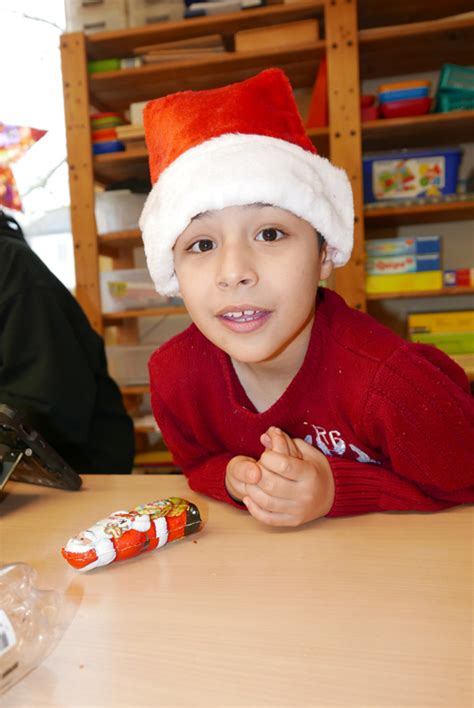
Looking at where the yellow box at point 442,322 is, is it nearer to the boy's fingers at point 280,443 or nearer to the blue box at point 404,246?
the blue box at point 404,246

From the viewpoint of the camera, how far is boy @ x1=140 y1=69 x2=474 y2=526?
0.59 metres

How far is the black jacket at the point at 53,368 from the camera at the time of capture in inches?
41.0

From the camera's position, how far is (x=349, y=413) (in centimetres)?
68

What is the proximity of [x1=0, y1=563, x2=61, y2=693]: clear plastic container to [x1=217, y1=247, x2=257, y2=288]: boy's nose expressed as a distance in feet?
1.06

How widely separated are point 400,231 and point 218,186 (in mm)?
2002

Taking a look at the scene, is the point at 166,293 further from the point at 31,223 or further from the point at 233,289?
→ the point at 31,223

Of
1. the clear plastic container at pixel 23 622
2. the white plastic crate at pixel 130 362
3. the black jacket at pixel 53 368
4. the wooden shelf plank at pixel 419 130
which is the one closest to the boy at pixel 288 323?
the clear plastic container at pixel 23 622

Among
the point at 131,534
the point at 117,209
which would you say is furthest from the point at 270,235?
the point at 117,209

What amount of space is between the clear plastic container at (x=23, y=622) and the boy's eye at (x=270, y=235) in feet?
1.30

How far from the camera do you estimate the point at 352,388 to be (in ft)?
2.17

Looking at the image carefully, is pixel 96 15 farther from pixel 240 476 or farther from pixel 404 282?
pixel 240 476

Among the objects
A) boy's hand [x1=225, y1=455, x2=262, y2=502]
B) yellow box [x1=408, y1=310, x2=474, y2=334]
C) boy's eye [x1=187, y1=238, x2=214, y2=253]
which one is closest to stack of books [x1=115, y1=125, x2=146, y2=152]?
yellow box [x1=408, y1=310, x2=474, y2=334]

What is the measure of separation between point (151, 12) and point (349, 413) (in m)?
2.17

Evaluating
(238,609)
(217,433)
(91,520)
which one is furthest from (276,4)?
(238,609)
